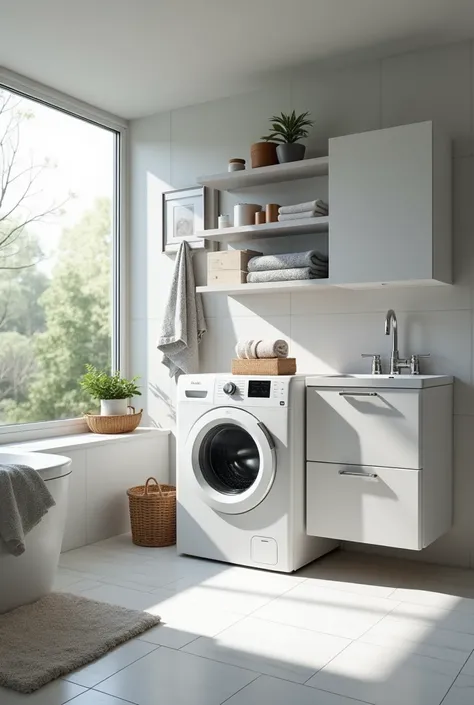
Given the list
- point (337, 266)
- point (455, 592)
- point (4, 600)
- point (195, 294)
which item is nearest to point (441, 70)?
point (337, 266)

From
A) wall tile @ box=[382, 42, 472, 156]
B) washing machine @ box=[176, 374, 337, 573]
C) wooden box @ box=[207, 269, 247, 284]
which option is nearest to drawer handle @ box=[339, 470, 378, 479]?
washing machine @ box=[176, 374, 337, 573]

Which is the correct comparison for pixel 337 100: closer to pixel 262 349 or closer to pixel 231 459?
pixel 262 349

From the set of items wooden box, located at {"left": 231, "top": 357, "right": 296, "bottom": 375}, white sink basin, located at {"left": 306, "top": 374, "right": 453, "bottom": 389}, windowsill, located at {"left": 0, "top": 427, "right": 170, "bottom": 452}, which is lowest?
windowsill, located at {"left": 0, "top": 427, "right": 170, "bottom": 452}

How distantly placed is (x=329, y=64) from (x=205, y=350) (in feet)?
5.35

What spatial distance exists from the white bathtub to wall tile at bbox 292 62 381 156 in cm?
207

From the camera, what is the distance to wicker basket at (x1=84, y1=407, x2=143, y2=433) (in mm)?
3971

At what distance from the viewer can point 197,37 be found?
3.29 m

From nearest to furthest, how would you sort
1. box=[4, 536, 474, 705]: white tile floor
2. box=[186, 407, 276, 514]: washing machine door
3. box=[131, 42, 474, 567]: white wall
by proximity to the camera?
box=[4, 536, 474, 705]: white tile floor, box=[186, 407, 276, 514]: washing machine door, box=[131, 42, 474, 567]: white wall

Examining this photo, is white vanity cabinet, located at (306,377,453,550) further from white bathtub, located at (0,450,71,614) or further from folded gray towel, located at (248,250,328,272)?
white bathtub, located at (0,450,71,614)

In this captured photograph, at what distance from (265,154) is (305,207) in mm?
401

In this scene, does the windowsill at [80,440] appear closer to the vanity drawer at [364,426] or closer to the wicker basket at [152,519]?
the wicker basket at [152,519]

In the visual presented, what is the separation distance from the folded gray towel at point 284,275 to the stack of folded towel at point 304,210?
0.83 ft

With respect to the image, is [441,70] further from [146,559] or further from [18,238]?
[146,559]

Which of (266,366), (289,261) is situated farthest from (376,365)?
(289,261)
